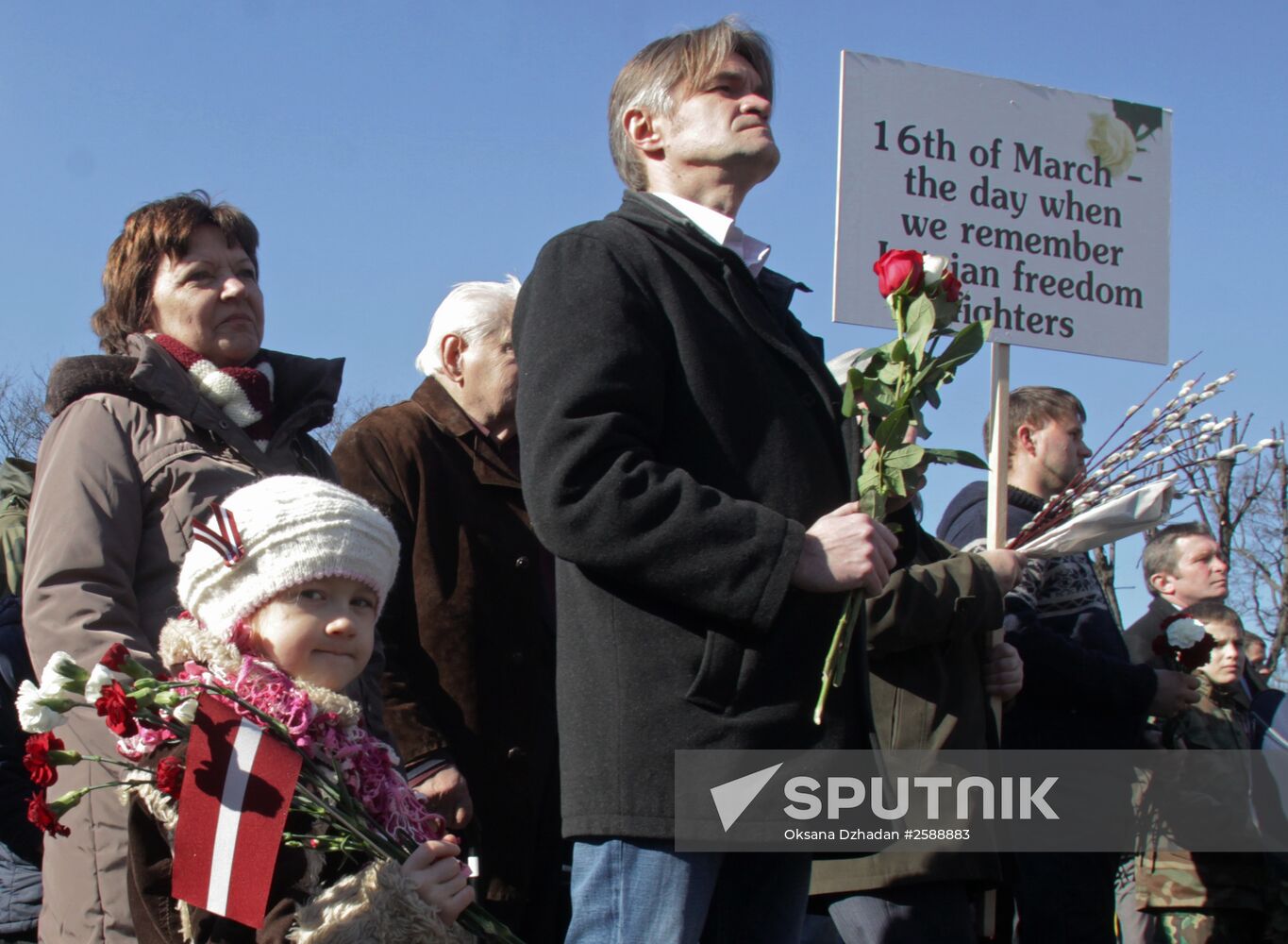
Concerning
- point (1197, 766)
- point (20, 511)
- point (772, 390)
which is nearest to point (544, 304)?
point (772, 390)

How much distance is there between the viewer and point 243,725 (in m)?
2.26

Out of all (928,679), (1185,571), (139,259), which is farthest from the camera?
(1185,571)

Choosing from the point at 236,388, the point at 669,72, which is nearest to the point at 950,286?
the point at 669,72

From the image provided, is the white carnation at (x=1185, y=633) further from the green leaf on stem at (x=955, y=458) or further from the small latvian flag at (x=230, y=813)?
the small latvian flag at (x=230, y=813)

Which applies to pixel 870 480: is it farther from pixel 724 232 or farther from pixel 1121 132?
pixel 1121 132

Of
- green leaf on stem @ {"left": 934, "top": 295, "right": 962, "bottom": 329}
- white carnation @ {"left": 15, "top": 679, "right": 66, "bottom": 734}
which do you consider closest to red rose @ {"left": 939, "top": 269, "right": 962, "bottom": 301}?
green leaf on stem @ {"left": 934, "top": 295, "right": 962, "bottom": 329}

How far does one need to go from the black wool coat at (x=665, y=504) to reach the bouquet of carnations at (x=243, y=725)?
0.32 m

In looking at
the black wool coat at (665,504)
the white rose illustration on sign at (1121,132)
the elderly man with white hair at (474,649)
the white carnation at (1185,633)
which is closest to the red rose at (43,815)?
the black wool coat at (665,504)

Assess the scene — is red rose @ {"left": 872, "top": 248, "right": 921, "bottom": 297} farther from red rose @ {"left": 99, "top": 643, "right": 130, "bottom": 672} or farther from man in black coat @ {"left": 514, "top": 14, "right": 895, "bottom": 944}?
red rose @ {"left": 99, "top": 643, "right": 130, "bottom": 672}

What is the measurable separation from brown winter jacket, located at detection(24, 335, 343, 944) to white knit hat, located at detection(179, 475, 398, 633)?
0.28 meters

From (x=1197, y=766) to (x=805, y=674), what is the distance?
3159 millimetres

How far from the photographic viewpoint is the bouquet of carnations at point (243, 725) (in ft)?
7.33

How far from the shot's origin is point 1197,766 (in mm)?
5148

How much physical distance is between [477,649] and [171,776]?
1358mm
